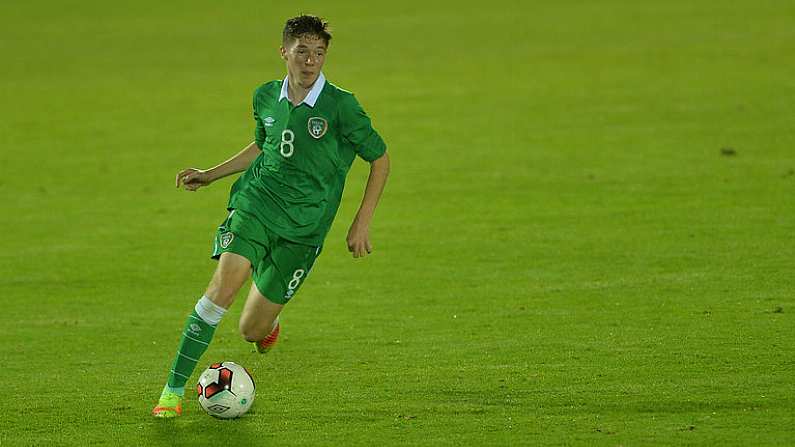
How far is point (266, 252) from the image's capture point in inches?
303

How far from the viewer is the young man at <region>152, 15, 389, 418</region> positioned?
24.2ft

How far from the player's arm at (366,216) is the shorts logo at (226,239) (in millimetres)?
680

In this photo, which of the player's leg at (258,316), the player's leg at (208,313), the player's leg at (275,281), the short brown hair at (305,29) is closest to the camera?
the player's leg at (208,313)

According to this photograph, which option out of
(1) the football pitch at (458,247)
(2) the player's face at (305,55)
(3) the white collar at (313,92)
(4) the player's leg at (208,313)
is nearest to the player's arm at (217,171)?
(3) the white collar at (313,92)

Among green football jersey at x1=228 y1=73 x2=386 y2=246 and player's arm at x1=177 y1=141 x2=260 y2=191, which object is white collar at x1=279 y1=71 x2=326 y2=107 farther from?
player's arm at x1=177 y1=141 x2=260 y2=191

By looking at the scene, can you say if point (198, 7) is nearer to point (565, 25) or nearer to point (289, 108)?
point (565, 25)

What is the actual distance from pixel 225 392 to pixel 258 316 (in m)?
0.90

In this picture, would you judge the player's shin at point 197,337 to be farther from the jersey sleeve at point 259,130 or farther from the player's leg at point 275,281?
the jersey sleeve at point 259,130

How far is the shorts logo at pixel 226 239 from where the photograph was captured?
7492mm

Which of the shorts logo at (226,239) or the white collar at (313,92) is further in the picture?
the white collar at (313,92)

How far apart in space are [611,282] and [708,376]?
296 cm

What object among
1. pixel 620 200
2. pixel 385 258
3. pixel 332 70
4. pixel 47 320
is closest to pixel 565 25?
pixel 332 70

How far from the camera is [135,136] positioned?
790 inches

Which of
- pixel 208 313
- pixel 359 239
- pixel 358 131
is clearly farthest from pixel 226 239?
pixel 358 131
